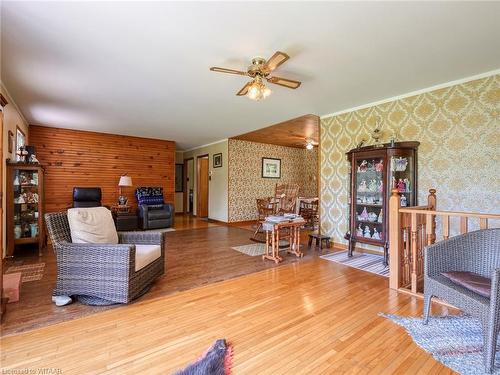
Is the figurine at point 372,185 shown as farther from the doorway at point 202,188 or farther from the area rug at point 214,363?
the doorway at point 202,188

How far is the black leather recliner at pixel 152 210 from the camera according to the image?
236 inches

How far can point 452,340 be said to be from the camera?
1780 millimetres

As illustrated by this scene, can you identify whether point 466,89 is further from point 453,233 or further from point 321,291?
point 321,291

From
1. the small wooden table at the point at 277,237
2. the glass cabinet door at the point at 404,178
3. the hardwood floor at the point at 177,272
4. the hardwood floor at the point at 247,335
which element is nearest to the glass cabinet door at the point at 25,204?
Answer: the hardwood floor at the point at 177,272

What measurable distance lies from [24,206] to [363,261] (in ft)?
17.3

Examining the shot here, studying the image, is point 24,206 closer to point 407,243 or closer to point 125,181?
point 125,181

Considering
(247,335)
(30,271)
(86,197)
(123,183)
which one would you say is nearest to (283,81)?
(247,335)

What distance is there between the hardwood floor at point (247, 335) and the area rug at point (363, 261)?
2.35 feet

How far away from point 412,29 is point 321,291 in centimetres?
249

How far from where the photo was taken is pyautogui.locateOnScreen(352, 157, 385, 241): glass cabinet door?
3.64m

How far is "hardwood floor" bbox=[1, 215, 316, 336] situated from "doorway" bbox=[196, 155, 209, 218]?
2.68m

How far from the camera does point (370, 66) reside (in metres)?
2.78

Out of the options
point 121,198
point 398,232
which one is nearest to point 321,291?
point 398,232

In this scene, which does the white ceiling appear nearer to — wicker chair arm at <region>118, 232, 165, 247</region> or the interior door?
wicker chair arm at <region>118, 232, 165, 247</region>
